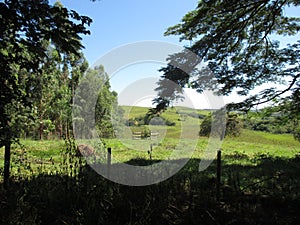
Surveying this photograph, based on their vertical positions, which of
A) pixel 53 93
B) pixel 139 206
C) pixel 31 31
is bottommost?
pixel 139 206

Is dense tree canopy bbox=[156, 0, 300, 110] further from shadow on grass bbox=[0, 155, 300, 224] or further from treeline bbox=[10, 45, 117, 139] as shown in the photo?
treeline bbox=[10, 45, 117, 139]

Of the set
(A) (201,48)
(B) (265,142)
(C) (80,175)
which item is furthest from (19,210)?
(B) (265,142)

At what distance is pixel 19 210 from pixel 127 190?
1.38 meters

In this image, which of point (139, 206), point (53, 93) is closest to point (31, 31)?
point (139, 206)

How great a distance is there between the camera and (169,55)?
742cm

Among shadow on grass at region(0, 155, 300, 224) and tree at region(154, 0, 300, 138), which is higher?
tree at region(154, 0, 300, 138)

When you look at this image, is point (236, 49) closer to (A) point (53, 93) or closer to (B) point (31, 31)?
(B) point (31, 31)

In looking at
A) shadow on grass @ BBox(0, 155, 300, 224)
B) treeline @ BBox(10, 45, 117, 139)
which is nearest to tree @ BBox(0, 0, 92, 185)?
shadow on grass @ BBox(0, 155, 300, 224)

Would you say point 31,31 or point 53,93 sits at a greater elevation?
point 53,93

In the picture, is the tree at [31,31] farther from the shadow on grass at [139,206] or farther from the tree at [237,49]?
the tree at [237,49]

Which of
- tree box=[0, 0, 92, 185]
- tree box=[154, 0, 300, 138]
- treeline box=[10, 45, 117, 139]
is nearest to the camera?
tree box=[0, 0, 92, 185]

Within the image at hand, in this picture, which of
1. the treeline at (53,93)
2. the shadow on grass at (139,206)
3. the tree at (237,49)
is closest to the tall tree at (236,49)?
the tree at (237,49)

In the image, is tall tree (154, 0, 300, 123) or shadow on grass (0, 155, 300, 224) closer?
shadow on grass (0, 155, 300, 224)

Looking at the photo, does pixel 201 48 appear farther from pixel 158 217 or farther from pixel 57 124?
pixel 57 124
